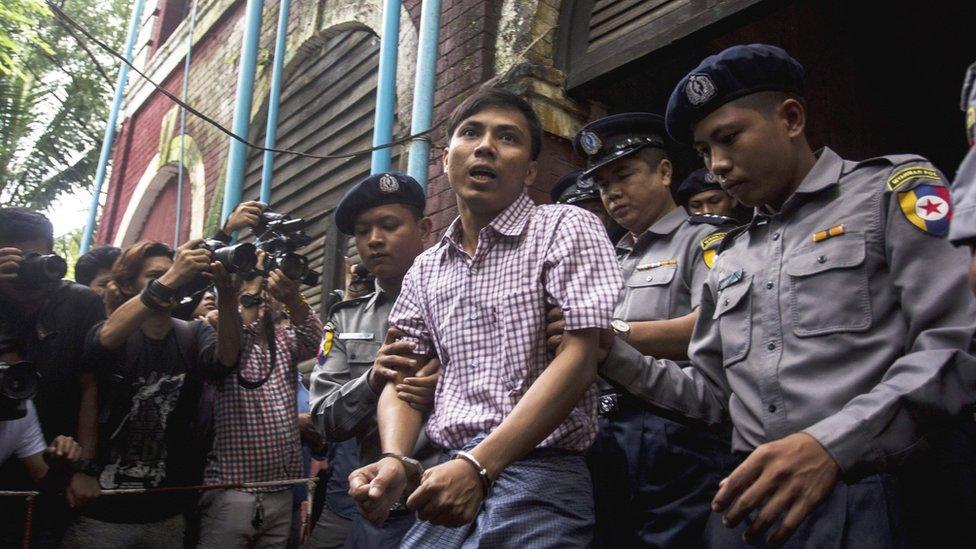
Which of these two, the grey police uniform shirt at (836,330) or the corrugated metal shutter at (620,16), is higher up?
the corrugated metal shutter at (620,16)

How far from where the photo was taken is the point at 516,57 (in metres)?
4.69

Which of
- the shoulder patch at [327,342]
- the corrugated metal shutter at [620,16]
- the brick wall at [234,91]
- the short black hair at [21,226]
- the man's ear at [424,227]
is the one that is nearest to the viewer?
the shoulder patch at [327,342]

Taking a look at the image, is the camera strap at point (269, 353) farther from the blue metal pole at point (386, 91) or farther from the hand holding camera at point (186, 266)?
the blue metal pole at point (386, 91)

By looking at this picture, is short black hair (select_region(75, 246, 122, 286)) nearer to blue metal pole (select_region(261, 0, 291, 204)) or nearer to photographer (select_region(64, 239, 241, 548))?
photographer (select_region(64, 239, 241, 548))

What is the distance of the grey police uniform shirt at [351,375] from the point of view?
8.27 feet

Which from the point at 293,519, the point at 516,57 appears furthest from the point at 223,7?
the point at 293,519

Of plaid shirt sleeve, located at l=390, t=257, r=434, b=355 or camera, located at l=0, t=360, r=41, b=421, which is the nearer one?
plaid shirt sleeve, located at l=390, t=257, r=434, b=355

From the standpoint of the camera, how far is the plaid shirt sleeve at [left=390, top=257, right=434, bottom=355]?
6.81 feet

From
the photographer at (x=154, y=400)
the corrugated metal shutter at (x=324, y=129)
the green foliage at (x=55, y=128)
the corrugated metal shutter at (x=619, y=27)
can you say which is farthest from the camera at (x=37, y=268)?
the green foliage at (x=55, y=128)

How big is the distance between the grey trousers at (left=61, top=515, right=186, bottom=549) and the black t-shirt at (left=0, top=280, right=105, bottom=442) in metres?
0.38

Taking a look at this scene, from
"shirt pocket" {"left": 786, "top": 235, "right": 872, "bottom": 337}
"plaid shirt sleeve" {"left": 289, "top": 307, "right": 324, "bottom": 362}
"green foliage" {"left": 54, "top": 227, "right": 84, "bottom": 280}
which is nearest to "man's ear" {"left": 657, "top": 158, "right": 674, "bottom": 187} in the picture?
"shirt pocket" {"left": 786, "top": 235, "right": 872, "bottom": 337}

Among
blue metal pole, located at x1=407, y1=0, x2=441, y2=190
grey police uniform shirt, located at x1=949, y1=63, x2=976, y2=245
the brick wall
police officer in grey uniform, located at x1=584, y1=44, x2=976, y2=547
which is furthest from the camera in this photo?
the brick wall

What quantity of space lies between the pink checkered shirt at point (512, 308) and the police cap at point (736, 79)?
394mm

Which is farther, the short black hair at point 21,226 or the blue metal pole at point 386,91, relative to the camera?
the blue metal pole at point 386,91
